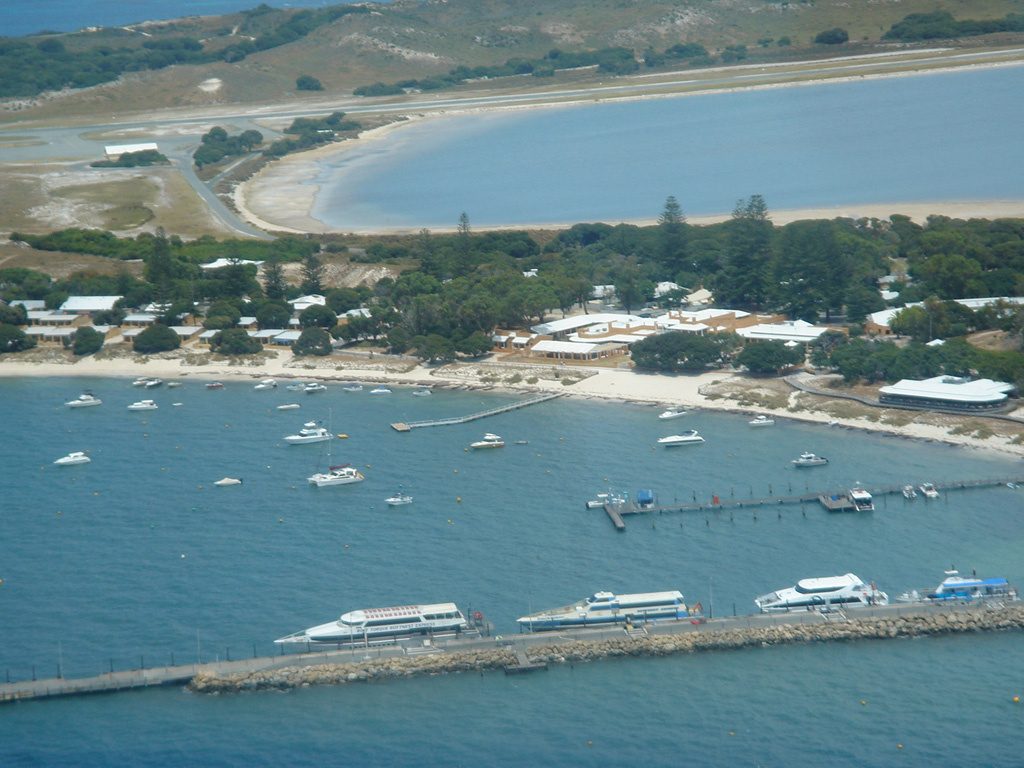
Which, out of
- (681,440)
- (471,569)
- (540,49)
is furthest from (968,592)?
(540,49)

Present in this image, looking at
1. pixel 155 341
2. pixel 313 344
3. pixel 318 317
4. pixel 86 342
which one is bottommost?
pixel 313 344

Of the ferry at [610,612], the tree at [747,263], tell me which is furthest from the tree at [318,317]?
the ferry at [610,612]

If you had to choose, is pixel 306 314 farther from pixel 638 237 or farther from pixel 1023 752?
pixel 1023 752

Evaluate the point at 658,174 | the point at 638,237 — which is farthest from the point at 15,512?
the point at 658,174

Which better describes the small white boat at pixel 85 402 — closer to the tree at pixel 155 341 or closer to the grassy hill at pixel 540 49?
the tree at pixel 155 341

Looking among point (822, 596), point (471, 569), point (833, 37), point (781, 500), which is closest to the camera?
point (822, 596)

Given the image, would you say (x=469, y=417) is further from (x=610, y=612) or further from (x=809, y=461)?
(x=610, y=612)

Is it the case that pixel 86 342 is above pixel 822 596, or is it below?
above

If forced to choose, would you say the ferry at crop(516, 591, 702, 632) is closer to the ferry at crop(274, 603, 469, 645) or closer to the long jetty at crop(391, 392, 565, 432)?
the ferry at crop(274, 603, 469, 645)
